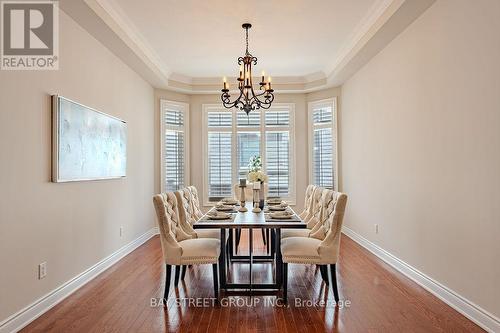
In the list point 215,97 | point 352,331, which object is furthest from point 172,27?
point 352,331

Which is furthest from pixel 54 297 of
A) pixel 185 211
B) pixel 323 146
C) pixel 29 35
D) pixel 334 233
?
pixel 323 146

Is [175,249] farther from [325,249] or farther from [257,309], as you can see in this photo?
[325,249]

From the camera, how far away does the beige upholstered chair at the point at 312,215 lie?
3.89 metres

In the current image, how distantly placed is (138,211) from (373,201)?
12.2 feet

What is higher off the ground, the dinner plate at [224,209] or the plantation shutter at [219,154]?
the plantation shutter at [219,154]

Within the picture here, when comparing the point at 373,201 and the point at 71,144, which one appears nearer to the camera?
the point at 71,144

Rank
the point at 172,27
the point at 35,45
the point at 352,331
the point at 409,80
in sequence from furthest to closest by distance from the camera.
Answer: the point at 172,27, the point at 409,80, the point at 35,45, the point at 352,331

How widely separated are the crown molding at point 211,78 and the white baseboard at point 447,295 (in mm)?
2716

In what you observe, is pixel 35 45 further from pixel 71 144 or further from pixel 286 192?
pixel 286 192

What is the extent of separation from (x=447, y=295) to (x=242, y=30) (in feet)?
12.4

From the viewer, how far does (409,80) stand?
3.88 meters

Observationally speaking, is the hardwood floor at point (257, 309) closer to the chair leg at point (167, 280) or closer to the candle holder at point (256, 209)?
the chair leg at point (167, 280)

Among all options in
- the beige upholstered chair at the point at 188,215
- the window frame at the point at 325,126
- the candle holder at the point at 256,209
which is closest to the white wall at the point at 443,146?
the window frame at the point at 325,126

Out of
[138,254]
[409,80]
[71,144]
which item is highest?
[409,80]
